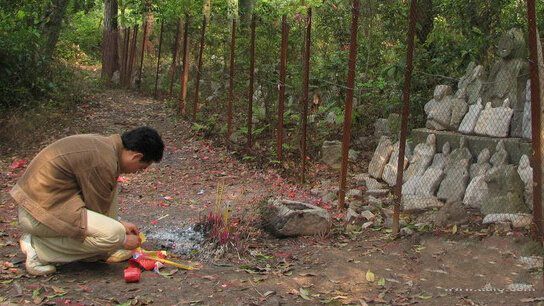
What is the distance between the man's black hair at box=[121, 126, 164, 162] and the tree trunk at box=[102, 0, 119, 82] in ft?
48.8

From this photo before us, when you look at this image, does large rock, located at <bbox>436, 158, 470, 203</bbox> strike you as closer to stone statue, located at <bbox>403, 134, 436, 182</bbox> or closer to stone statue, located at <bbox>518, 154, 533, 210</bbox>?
stone statue, located at <bbox>403, 134, 436, 182</bbox>

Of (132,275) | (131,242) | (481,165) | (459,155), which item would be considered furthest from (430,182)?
(132,275)

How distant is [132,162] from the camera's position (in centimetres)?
432

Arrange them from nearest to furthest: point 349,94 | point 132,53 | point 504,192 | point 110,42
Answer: point 504,192, point 349,94, point 132,53, point 110,42

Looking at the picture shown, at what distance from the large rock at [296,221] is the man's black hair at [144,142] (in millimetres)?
1616

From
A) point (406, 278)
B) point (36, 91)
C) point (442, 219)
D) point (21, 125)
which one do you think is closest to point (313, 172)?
point (442, 219)

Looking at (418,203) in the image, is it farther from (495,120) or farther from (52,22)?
(52,22)

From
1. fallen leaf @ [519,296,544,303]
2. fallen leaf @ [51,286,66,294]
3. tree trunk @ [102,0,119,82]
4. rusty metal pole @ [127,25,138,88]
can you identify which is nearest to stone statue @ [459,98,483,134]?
fallen leaf @ [519,296,544,303]

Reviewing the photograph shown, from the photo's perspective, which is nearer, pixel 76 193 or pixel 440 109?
pixel 76 193

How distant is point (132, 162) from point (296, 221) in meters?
1.77

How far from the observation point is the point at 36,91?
11617 millimetres

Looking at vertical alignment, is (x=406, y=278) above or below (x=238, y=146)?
below

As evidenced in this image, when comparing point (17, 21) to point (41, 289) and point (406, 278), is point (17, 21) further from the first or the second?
point (406, 278)

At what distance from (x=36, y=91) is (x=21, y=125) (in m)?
1.59
